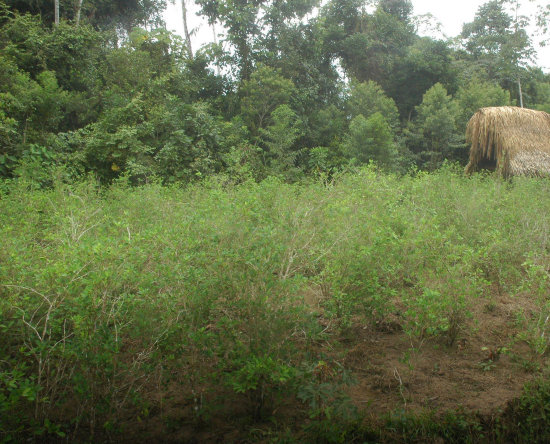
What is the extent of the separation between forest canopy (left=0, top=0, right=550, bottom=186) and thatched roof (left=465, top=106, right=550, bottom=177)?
343 centimetres

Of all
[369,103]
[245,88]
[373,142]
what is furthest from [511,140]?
[245,88]

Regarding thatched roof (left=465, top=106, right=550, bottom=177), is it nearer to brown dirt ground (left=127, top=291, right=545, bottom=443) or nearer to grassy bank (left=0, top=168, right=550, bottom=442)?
brown dirt ground (left=127, top=291, right=545, bottom=443)

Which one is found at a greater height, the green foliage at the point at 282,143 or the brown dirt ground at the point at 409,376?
the green foliage at the point at 282,143

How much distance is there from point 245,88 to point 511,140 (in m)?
9.00

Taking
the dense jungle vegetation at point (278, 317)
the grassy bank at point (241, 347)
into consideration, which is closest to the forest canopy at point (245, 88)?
the dense jungle vegetation at point (278, 317)

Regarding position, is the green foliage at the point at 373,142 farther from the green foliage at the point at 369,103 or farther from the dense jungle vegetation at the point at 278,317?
the dense jungle vegetation at the point at 278,317

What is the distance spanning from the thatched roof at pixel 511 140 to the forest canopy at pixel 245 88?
3430 mm

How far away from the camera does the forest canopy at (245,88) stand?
10.1 meters

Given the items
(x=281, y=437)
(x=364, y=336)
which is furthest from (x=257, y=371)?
(x=364, y=336)

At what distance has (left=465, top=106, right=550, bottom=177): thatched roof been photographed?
387 inches

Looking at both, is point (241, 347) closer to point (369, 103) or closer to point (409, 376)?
point (409, 376)

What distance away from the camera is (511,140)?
10109 millimetres

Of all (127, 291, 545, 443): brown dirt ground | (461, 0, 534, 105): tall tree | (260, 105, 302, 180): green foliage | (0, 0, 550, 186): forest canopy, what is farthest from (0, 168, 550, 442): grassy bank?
(461, 0, 534, 105): tall tree

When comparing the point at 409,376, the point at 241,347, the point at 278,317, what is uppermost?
the point at 278,317
